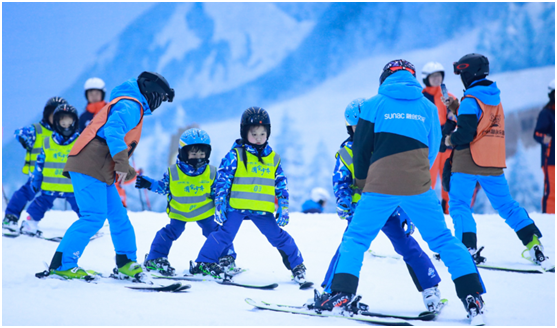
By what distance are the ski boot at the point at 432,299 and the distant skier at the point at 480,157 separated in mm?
1572

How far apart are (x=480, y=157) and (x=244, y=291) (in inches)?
97.7

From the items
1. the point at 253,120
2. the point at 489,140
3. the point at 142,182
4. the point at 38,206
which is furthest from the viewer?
the point at 38,206

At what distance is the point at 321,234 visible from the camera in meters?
5.91

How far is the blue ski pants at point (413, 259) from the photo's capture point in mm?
3004

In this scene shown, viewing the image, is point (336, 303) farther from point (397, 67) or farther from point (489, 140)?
point (489, 140)

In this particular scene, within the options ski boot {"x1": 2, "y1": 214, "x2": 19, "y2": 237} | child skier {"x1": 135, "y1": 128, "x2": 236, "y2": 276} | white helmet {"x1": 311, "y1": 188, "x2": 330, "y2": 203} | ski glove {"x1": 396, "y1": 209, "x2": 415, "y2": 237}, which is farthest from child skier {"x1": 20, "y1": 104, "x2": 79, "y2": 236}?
white helmet {"x1": 311, "y1": 188, "x2": 330, "y2": 203}

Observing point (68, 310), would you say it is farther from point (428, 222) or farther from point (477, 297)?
point (477, 297)

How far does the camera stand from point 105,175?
3525 millimetres

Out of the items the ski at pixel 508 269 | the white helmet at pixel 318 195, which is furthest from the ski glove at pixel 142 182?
the white helmet at pixel 318 195

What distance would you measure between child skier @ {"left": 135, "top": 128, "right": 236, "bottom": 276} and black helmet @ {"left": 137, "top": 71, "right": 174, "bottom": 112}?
0.61m

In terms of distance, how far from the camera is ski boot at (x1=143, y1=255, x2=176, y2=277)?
4.05 m

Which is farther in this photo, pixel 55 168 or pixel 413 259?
pixel 55 168

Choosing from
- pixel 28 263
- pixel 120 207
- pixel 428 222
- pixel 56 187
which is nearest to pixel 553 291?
pixel 428 222

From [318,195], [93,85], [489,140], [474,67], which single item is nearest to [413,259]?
[489,140]
